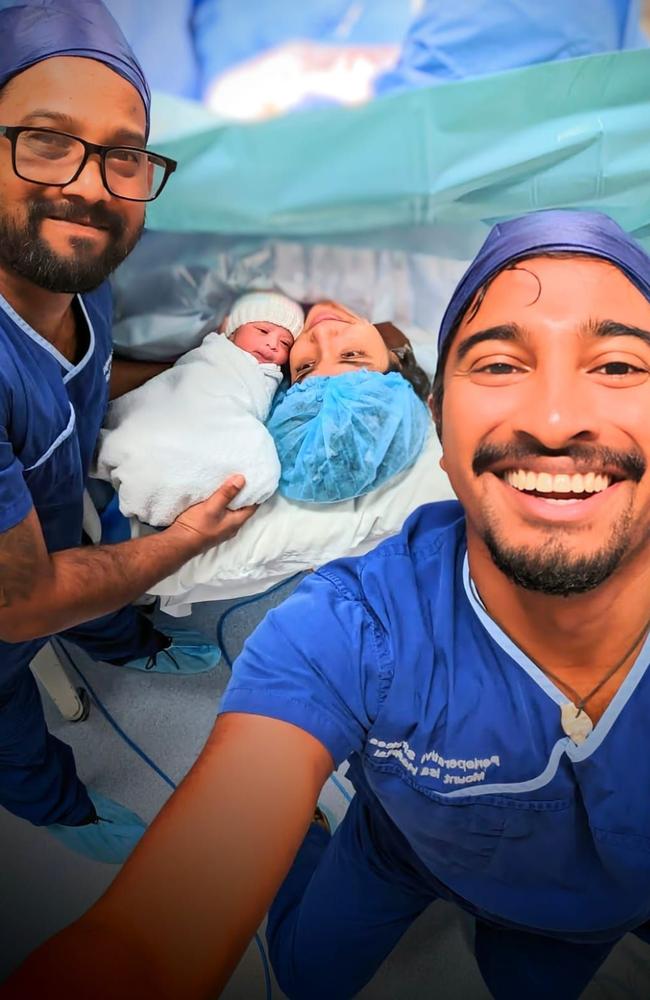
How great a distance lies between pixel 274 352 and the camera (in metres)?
1.21

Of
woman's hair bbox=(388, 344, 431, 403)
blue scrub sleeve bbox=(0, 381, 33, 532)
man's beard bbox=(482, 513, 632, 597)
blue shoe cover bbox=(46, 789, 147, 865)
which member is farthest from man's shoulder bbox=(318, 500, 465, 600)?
blue shoe cover bbox=(46, 789, 147, 865)

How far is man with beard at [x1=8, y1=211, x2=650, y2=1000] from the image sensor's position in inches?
21.2

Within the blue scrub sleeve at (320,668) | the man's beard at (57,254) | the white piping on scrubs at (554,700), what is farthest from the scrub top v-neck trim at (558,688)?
the man's beard at (57,254)

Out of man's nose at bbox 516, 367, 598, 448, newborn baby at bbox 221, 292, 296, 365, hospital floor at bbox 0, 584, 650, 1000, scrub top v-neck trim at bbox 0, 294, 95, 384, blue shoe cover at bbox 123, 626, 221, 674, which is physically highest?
newborn baby at bbox 221, 292, 296, 365

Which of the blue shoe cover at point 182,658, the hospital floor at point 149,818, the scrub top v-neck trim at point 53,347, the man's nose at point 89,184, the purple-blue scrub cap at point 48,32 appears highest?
the purple-blue scrub cap at point 48,32

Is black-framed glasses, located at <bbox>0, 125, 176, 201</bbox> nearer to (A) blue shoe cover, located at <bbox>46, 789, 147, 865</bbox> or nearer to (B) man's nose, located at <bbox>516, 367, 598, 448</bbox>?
(B) man's nose, located at <bbox>516, 367, 598, 448</bbox>

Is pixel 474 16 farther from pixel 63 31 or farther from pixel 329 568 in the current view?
pixel 329 568

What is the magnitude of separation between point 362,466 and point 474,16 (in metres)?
0.60

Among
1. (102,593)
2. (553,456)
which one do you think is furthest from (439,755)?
(102,593)

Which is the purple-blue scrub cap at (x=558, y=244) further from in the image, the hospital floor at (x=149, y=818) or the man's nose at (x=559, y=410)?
the hospital floor at (x=149, y=818)

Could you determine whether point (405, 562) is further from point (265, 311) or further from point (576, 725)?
point (265, 311)

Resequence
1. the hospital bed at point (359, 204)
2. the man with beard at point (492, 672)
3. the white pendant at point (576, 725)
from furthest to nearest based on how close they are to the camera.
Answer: the hospital bed at point (359, 204)
the white pendant at point (576, 725)
the man with beard at point (492, 672)

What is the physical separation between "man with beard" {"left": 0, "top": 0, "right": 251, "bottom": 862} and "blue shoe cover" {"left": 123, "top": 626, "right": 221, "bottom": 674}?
31 centimetres

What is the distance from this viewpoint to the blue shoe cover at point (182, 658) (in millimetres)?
1407
